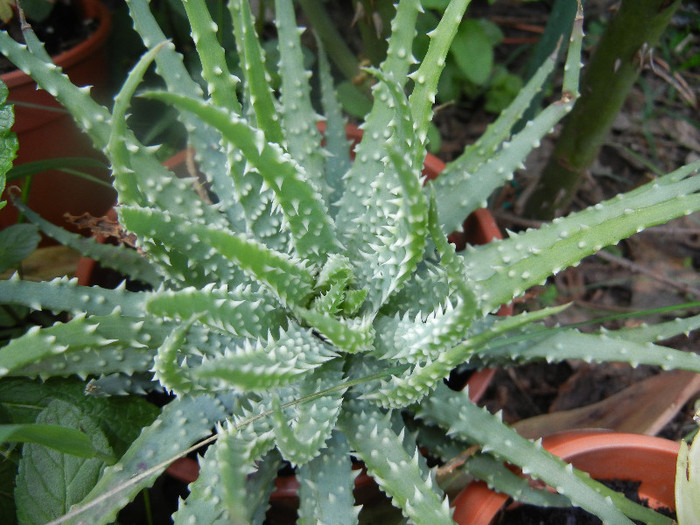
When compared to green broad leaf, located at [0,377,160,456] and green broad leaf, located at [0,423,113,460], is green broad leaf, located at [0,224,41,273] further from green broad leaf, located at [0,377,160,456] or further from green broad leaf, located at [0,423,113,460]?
green broad leaf, located at [0,423,113,460]

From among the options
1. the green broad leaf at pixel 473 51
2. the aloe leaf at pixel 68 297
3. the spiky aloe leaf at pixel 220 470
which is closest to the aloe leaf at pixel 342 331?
the spiky aloe leaf at pixel 220 470

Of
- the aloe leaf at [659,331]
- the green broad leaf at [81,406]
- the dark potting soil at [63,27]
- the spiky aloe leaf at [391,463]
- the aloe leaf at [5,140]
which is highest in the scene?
the dark potting soil at [63,27]

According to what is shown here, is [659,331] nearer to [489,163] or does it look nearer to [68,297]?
[489,163]

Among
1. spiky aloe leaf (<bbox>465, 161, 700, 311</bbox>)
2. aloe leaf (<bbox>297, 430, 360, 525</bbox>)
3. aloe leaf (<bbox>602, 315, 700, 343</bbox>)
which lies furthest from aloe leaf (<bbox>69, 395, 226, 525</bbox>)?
aloe leaf (<bbox>602, 315, 700, 343</bbox>)

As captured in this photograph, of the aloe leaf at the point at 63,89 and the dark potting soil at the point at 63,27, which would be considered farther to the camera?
the dark potting soil at the point at 63,27

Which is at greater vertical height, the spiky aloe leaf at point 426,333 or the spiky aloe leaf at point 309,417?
the spiky aloe leaf at point 426,333

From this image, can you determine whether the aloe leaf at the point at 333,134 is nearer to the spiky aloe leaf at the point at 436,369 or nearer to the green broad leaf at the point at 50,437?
the spiky aloe leaf at the point at 436,369
